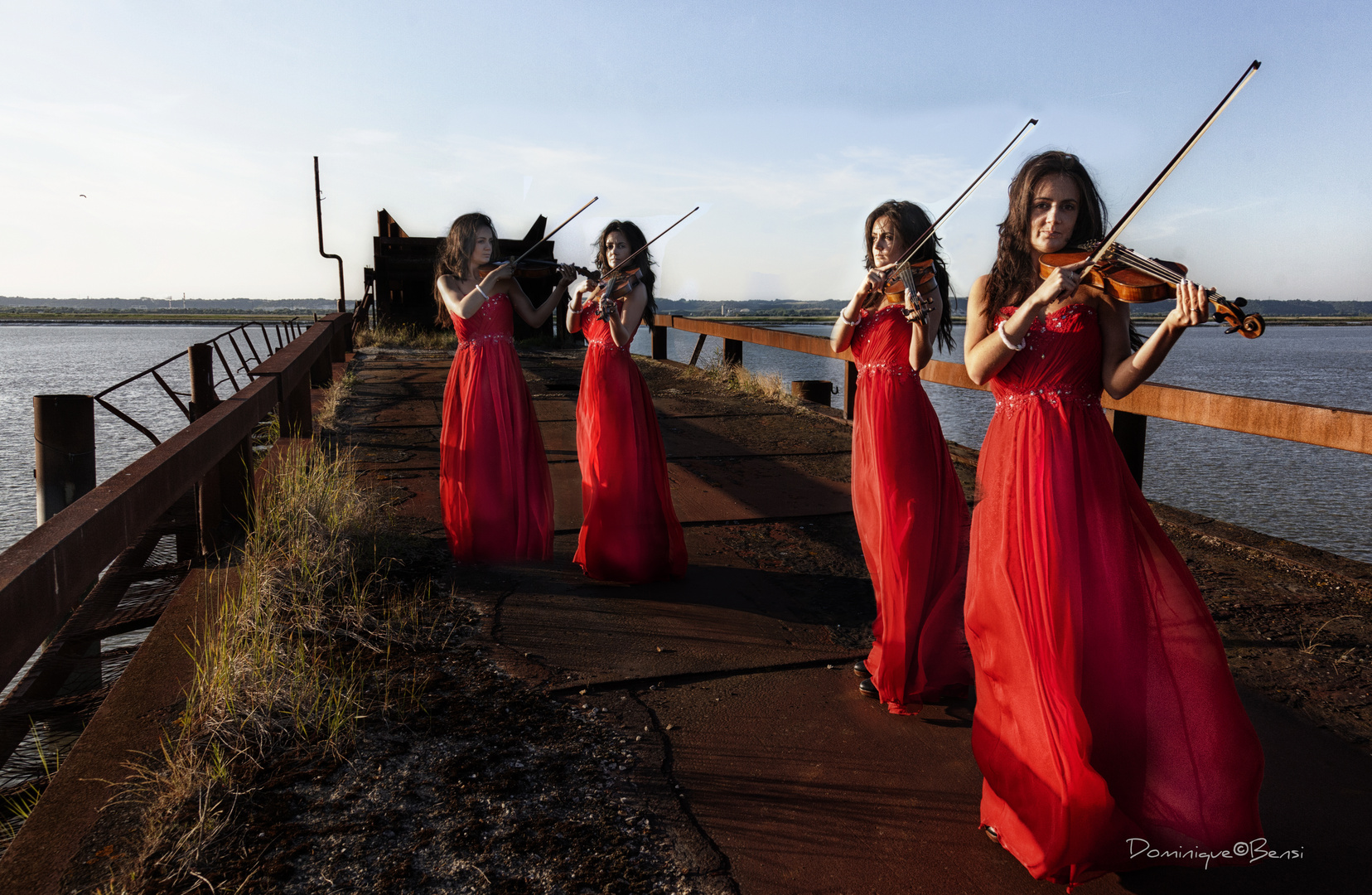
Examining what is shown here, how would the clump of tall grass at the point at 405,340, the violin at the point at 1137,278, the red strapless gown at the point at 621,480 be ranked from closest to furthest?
the violin at the point at 1137,278, the red strapless gown at the point at 621,480, the clump of tall grass at the point at 405,340

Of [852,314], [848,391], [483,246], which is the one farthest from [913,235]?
[848,391]

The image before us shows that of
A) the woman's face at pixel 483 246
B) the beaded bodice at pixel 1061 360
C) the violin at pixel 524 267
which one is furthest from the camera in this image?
the violin at pixel 524 267

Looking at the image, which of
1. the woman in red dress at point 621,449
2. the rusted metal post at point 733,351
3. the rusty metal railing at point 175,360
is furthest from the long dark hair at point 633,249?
the rusted metal post at point 733,351

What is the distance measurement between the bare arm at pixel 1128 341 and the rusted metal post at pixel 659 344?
12548 millimetres

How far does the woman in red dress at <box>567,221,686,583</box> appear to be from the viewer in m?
4.70

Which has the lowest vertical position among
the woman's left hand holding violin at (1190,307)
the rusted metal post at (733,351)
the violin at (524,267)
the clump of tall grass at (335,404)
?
the clump of tall grass at (335,404)

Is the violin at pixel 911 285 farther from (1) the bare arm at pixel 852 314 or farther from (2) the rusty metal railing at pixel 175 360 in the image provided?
(2) the rusty metal railing at pixel 175 360

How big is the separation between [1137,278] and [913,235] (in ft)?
4.54

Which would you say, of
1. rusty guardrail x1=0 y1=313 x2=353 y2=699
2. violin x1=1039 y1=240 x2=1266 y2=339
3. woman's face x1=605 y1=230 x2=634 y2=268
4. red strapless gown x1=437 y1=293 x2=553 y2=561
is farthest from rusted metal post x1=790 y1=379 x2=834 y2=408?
violin x1=1039 y1=240 x2=1266 y2=339

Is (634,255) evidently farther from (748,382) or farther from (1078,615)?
(748,382)

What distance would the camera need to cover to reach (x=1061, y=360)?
266cm

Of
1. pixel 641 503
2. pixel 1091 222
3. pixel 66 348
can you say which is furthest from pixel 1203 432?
pixel 66 348

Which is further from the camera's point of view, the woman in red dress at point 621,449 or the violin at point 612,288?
the violin at point 612,288

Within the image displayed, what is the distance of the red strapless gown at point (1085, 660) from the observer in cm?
234
